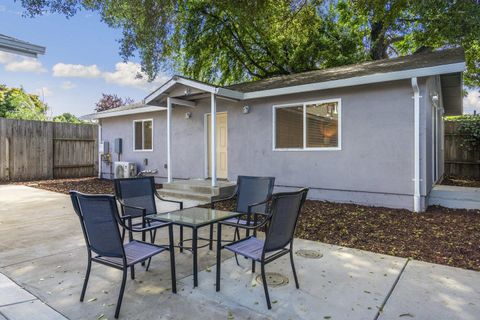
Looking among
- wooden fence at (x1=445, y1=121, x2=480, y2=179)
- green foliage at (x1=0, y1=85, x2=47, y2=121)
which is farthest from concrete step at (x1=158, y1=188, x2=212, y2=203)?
green foliage at (x1=0, y1=85, x2=47, y2=121)

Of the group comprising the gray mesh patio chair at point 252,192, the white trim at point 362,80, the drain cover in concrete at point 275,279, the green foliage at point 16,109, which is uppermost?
the green foliage at point 16,109

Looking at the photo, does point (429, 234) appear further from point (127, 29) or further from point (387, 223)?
point (127, 29)

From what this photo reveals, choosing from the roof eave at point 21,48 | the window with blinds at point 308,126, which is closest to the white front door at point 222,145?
the window with blinds at point 308,126

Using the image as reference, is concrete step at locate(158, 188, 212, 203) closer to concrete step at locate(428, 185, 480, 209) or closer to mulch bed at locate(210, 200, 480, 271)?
mulch bed at locate(210, 200, 480, 271)

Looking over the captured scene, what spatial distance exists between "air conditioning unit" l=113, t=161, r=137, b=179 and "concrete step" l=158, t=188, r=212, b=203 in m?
3.07

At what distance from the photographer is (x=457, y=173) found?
455 inches

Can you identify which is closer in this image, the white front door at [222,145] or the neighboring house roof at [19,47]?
the neighboring house roof at [19,47]

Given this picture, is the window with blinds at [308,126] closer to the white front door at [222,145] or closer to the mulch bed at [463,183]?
the white front door at [222,145]

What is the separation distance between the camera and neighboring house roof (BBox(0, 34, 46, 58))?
4.75 metres

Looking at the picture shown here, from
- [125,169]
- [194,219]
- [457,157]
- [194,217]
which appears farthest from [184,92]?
[457,157]

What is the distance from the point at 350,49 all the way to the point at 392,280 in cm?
1442

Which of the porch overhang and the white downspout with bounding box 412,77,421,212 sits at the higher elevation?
the porch overhang

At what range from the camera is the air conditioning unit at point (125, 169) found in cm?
1155

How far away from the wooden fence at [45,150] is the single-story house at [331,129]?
5249mm
